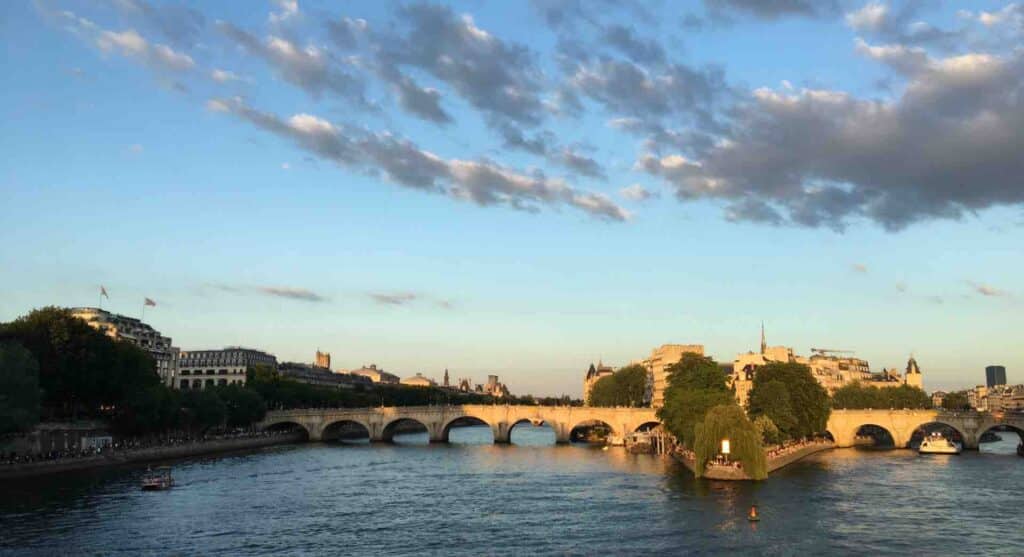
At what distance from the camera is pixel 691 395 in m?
85.2

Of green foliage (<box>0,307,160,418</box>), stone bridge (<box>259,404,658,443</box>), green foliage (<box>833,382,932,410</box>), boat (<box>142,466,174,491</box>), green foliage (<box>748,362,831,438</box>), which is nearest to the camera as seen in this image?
boat (<box>142,466,174,491</box>)

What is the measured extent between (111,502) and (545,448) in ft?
213

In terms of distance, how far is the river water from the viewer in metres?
41.2

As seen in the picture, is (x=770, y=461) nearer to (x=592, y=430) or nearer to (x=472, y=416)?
(x=472, y=416)

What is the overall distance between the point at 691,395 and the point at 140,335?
10556cm

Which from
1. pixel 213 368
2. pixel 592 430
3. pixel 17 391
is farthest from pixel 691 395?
pixel 213 368

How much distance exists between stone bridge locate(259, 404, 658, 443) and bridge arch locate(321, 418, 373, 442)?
289mm

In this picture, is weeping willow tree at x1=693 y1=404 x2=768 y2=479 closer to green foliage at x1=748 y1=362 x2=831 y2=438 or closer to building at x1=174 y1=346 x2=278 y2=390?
green foliage at x1=748 y1=362 x2=831 y2=438

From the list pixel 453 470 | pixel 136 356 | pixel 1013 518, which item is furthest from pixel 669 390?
pixel 136 356

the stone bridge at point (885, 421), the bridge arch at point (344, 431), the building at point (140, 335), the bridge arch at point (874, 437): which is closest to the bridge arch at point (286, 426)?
the bridge arch at point (344, 431)

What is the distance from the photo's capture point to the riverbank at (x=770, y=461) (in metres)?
64.4

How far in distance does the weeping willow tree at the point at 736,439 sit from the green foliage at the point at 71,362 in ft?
186

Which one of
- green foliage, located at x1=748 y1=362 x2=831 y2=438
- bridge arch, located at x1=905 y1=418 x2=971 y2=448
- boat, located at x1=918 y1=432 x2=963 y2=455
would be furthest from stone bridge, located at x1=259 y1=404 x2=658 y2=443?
bridge arch, located at x1=905 y1=418 x2=971 y2=448

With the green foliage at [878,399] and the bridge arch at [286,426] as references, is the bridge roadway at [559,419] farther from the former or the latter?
the green foliage at [878,399]
